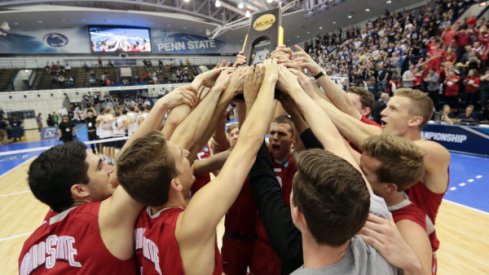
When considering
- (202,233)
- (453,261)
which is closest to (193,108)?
(202,233)

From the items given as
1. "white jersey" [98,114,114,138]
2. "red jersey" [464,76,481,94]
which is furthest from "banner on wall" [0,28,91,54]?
"red jersey" [464,76,481,94]

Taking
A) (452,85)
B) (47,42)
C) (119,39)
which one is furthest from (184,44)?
(452,85)

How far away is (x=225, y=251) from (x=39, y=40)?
2845 centimetres

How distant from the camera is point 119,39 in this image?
26.4 m

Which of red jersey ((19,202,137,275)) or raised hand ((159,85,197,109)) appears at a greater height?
raised hand ((159,85,197,109))

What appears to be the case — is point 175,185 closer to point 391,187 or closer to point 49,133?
point 391,187

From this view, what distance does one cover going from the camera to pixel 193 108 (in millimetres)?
1664

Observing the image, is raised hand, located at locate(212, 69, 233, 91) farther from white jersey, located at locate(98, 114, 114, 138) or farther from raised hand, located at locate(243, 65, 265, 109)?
white jersey, located at locate(98, 114, 114, 138)

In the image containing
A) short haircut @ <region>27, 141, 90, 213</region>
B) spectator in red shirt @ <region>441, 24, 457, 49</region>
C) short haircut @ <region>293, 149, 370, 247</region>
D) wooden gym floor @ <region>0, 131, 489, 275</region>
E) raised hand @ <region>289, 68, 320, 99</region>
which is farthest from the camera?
spectator in red shirt @ <region>441, 24, 457, 49</region>

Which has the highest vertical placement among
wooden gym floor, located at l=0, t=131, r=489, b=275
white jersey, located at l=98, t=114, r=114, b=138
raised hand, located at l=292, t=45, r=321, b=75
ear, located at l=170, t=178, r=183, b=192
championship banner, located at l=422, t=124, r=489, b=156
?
raised hand, located at l=292, t=45, r=321, b=75

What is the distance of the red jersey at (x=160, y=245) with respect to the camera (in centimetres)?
117

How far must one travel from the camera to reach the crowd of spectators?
884 centimetres

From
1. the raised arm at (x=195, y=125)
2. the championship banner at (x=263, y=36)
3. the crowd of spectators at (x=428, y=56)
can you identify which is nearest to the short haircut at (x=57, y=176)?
the raised arm at (x=195, y=125)

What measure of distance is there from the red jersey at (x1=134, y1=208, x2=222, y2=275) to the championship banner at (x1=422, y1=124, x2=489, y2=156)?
8.38 metres
